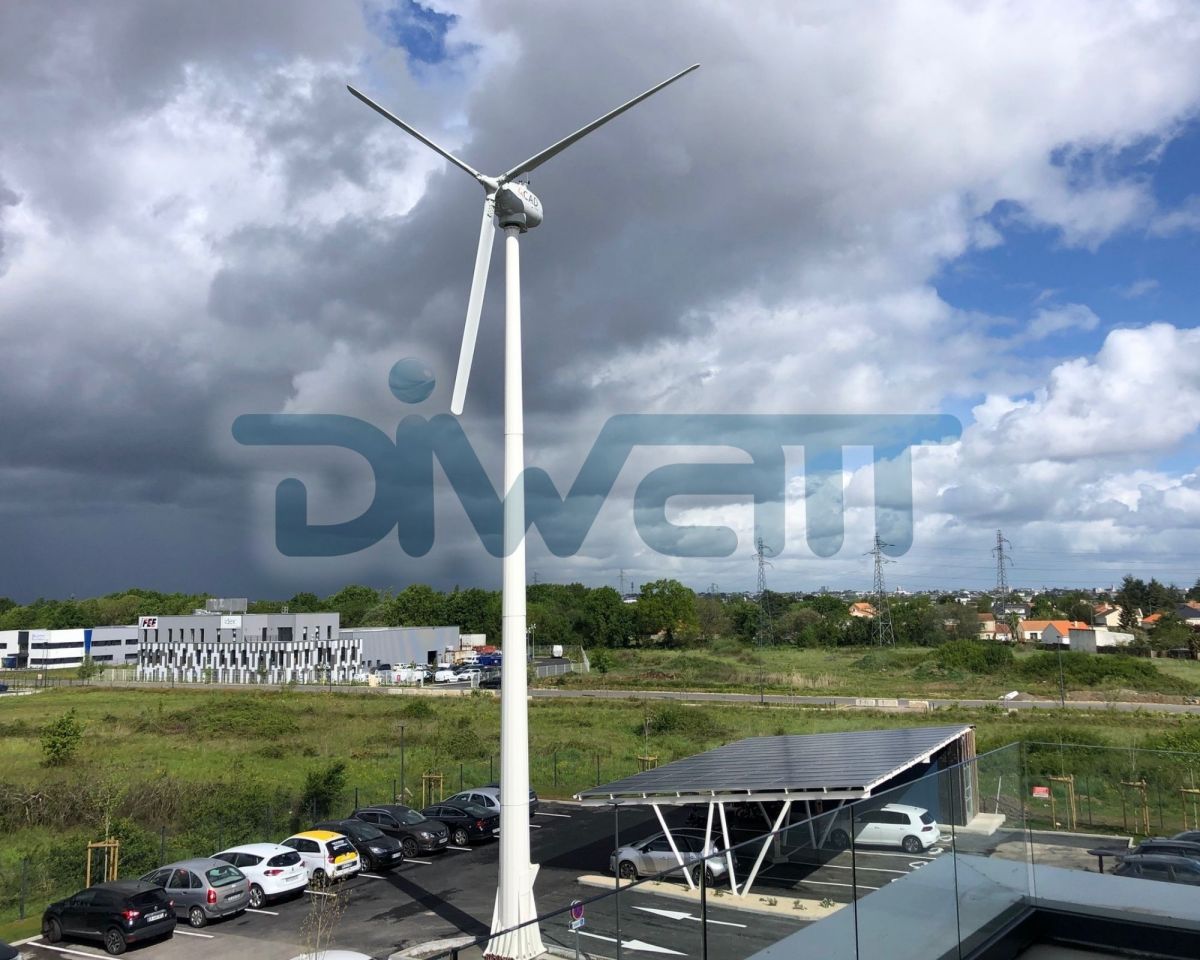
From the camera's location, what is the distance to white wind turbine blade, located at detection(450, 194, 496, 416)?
63.2ft

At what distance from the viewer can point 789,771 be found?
2380 centimetres

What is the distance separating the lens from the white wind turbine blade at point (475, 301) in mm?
19266

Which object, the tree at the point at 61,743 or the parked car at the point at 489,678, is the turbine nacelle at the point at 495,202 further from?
the parked car at the point at 489,678

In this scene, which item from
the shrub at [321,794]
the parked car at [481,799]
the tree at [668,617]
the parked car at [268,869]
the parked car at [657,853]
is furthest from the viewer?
the tree at [668,617]

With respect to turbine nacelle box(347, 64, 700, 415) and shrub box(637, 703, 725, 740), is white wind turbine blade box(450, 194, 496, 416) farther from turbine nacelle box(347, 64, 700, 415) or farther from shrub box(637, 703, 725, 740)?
shrub box(637, 703, 725, 740)

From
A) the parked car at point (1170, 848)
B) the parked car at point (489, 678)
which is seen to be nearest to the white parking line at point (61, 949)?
the parked car at point (1170, 848)

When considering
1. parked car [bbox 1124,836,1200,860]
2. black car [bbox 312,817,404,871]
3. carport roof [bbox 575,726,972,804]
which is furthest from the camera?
black car [bbox 312,817,404,871]

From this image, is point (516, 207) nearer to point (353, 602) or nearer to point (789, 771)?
point (789, 771)

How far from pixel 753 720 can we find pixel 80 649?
12808 centimetres

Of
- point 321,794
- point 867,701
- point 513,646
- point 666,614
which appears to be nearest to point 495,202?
point 513,646

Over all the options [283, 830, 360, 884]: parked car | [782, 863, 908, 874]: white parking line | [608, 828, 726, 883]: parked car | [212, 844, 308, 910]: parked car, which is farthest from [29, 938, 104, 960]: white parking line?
[782, 863, 908, 874]: white parking line

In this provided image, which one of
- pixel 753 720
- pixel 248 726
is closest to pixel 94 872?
pixel 248 726

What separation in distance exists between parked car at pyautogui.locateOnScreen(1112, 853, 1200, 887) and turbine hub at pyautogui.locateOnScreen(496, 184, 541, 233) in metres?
17.4

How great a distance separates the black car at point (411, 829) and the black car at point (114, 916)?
27.7 ft
